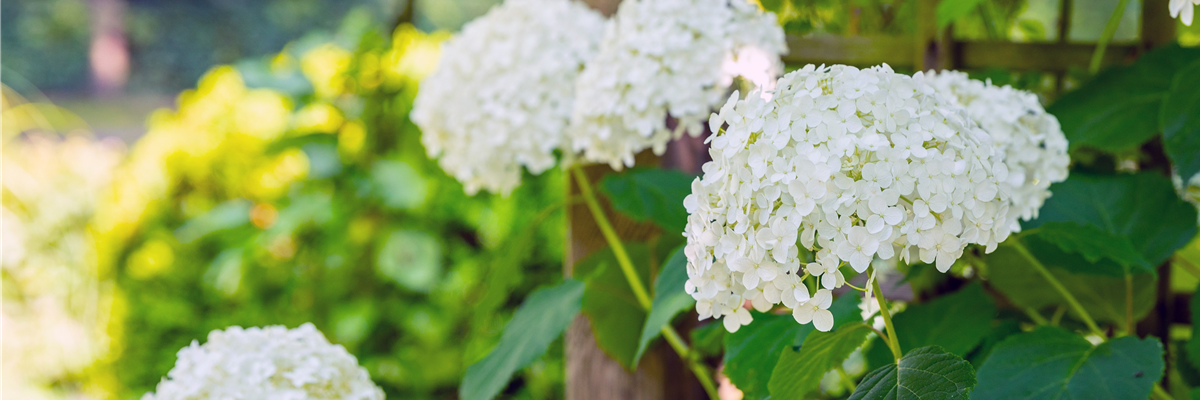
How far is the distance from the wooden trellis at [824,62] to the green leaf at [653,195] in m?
0.23

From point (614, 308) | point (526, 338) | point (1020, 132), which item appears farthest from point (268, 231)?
point (1020, 132)

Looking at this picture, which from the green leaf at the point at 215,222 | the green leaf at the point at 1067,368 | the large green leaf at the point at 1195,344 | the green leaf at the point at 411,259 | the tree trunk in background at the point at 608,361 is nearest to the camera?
the green leaf at the point at 1067,368

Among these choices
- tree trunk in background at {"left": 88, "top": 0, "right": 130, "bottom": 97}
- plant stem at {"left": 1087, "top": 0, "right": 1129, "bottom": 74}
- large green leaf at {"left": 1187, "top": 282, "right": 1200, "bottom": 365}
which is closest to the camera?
large green leaf at {"left": 1187, "top": 282, "right": 1200, "bottom": 365}

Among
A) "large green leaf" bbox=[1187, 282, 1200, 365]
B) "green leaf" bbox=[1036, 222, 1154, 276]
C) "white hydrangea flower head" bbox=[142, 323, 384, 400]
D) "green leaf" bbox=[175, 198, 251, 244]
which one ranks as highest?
"green leaf" bbox=[175, 198, 251, 244]

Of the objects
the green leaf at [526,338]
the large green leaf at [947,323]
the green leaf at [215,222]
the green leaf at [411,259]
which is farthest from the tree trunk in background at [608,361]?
the green leaf at [215,222]

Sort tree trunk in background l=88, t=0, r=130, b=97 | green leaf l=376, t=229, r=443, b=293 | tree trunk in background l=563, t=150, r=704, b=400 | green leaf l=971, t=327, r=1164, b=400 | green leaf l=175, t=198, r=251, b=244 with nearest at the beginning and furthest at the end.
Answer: green leaf l=971, t=327, r=1164, b=400 → tree trunk in background l=563, t=150, r=704, b=400 → green leaf l=376, t=229, r=443, b=293 → green leaf l=175, t=198, r=251, b=244 → tree trunk in background l=88, t=0, r=130, b=97

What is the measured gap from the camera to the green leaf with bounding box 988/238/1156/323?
2.73 feet

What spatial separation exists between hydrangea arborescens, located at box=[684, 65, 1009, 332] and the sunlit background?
153 centimetres

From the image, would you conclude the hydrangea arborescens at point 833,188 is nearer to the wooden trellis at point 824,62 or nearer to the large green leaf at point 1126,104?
the large green leaf at point 1126,104

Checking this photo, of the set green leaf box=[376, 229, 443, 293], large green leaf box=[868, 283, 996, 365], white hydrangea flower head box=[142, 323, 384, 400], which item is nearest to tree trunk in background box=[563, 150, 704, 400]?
large green leaf box=[868, 283, 996, 365]

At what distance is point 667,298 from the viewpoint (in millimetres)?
718

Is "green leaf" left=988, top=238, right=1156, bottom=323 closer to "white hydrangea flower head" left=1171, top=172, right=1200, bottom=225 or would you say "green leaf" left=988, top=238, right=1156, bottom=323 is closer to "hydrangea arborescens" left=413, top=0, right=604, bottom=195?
"white hydrangea flower head" left=1171, top=172, right=1200, bottom=225

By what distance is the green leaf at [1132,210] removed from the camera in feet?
2.57

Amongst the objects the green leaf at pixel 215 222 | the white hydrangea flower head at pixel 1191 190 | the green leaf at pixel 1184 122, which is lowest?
the white hydrangea flower head at pixel 1191 190
